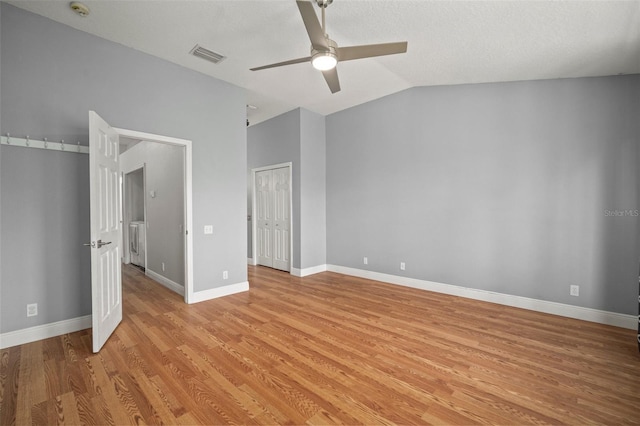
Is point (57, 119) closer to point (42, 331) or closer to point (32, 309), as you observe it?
point (32, 309)

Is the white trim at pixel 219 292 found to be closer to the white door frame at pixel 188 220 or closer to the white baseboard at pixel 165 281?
the white door frame at pixel 188 220

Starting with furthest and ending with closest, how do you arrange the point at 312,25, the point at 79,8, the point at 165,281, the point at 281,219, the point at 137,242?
the point at 137,242 → the point at 281,219 → the point at 165,281 → the point at 79,8 → the point at 312,25

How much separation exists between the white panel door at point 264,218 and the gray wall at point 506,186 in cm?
192

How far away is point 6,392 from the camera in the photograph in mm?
1953

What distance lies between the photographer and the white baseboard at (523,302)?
3.02 metres

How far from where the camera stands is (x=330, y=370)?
223 cm

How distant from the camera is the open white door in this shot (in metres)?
2.47

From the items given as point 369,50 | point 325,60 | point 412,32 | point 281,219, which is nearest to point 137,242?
point 281,219

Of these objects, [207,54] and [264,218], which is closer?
[207,54]

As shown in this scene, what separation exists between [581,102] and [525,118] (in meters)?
0.53

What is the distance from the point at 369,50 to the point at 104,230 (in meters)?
2.97

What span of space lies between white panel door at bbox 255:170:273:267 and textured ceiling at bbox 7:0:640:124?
8.95 ft

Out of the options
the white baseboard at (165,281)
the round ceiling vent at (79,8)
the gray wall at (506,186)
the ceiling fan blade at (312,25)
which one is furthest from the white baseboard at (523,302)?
the round ceiling vent at (79,8)

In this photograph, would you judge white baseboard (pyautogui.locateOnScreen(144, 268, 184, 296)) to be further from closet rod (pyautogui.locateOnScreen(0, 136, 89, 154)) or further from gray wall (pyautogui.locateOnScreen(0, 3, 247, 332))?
closet rod (pyautogui.locateOnScreen(0, 136, 89, 154))
